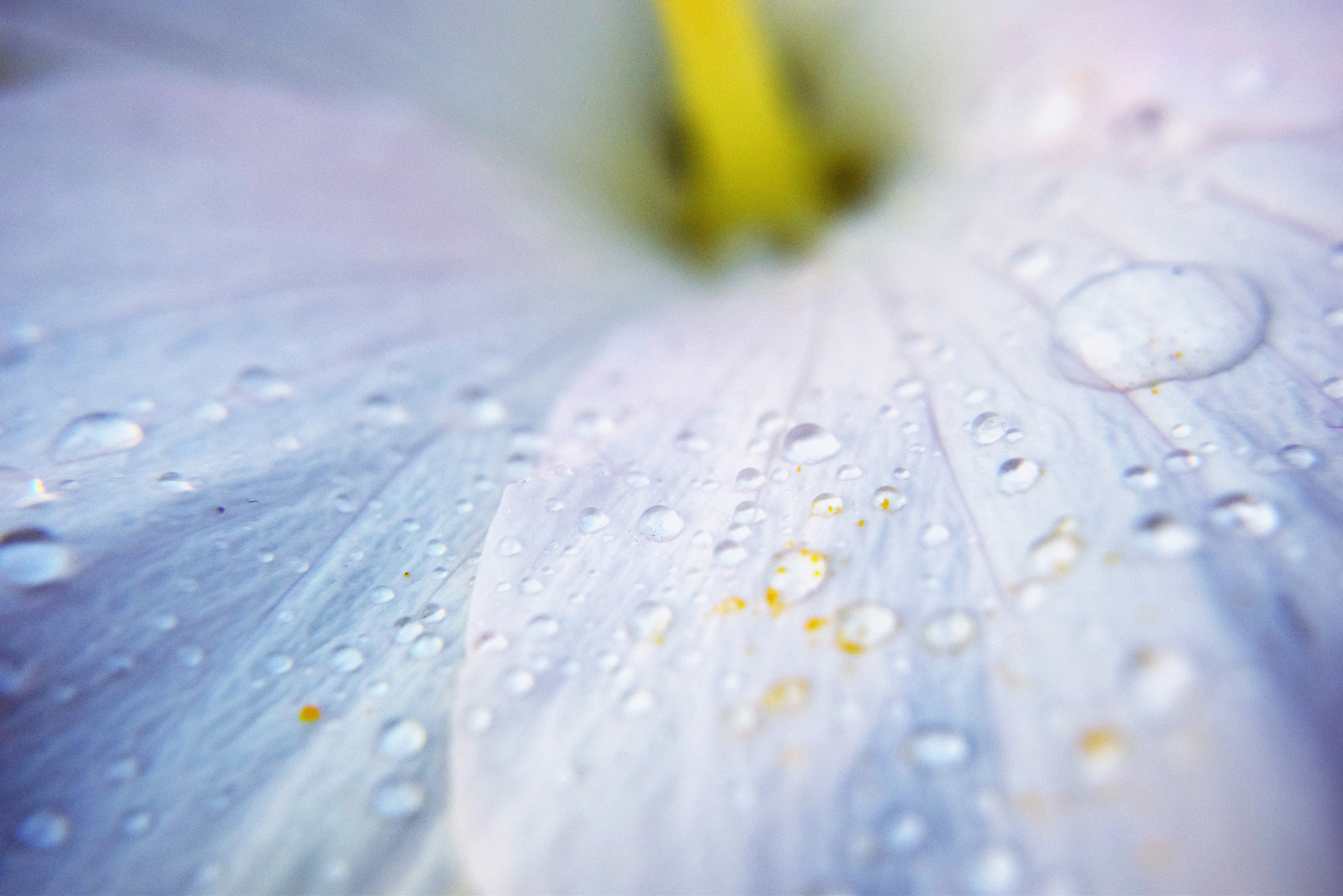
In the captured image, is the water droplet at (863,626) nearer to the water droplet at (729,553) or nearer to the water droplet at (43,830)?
the water droplet at (729,553)

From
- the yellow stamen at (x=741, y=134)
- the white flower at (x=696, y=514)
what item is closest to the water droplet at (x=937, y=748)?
the white flower at (x=696, y=514)

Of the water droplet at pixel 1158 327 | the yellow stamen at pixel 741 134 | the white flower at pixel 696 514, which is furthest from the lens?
the yellow stamen at pixel 741 134

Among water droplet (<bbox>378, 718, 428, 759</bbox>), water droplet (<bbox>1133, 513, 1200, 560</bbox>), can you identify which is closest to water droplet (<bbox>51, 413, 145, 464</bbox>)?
water droplet (<bbox>378, 718, 428, 759</bbox>)

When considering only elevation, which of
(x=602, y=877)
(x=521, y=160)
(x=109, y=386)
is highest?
(x=521, y=160)

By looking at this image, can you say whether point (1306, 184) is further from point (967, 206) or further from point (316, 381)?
point (316, 381)

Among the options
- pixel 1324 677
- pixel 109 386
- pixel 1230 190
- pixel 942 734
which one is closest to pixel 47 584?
pixel 109 386
